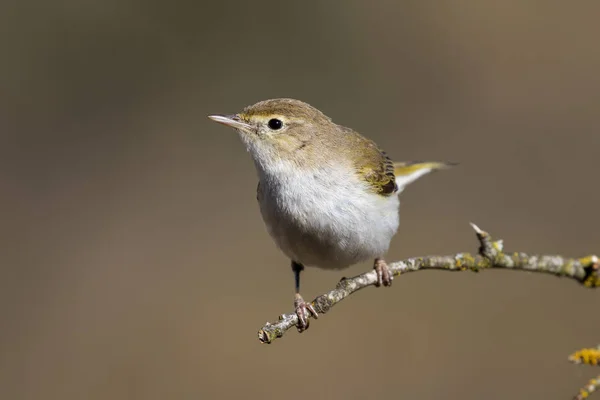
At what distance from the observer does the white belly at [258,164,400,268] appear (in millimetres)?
4133

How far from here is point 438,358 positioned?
6973mm

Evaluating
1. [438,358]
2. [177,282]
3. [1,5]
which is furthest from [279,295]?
[1,5]

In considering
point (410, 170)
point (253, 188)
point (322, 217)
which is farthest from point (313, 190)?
point (253, 188)

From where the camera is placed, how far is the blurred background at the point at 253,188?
7219 millimetres

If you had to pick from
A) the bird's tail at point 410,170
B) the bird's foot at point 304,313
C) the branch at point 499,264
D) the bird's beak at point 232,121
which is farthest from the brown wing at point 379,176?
the branch at point 499,264

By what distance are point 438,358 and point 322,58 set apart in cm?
552

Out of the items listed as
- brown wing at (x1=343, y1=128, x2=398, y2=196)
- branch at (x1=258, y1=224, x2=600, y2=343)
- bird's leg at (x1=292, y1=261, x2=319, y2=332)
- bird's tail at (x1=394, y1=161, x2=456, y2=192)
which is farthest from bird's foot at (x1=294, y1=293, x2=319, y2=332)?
bird's tail at (x1=394, y1=161, x2=456, y2=192)

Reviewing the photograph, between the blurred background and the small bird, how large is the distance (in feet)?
8.78

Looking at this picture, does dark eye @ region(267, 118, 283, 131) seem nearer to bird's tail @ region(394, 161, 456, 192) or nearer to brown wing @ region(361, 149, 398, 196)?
brown wing @ region(361, 149, 398, 196)

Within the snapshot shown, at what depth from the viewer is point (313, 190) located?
13.8 feet

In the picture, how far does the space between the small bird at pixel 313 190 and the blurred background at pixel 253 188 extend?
8.78ft

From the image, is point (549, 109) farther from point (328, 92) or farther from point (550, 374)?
point (550, 374)

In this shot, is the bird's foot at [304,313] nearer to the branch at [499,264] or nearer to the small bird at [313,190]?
the small bird at [313,190]

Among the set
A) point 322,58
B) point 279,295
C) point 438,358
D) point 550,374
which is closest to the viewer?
point 550,374
